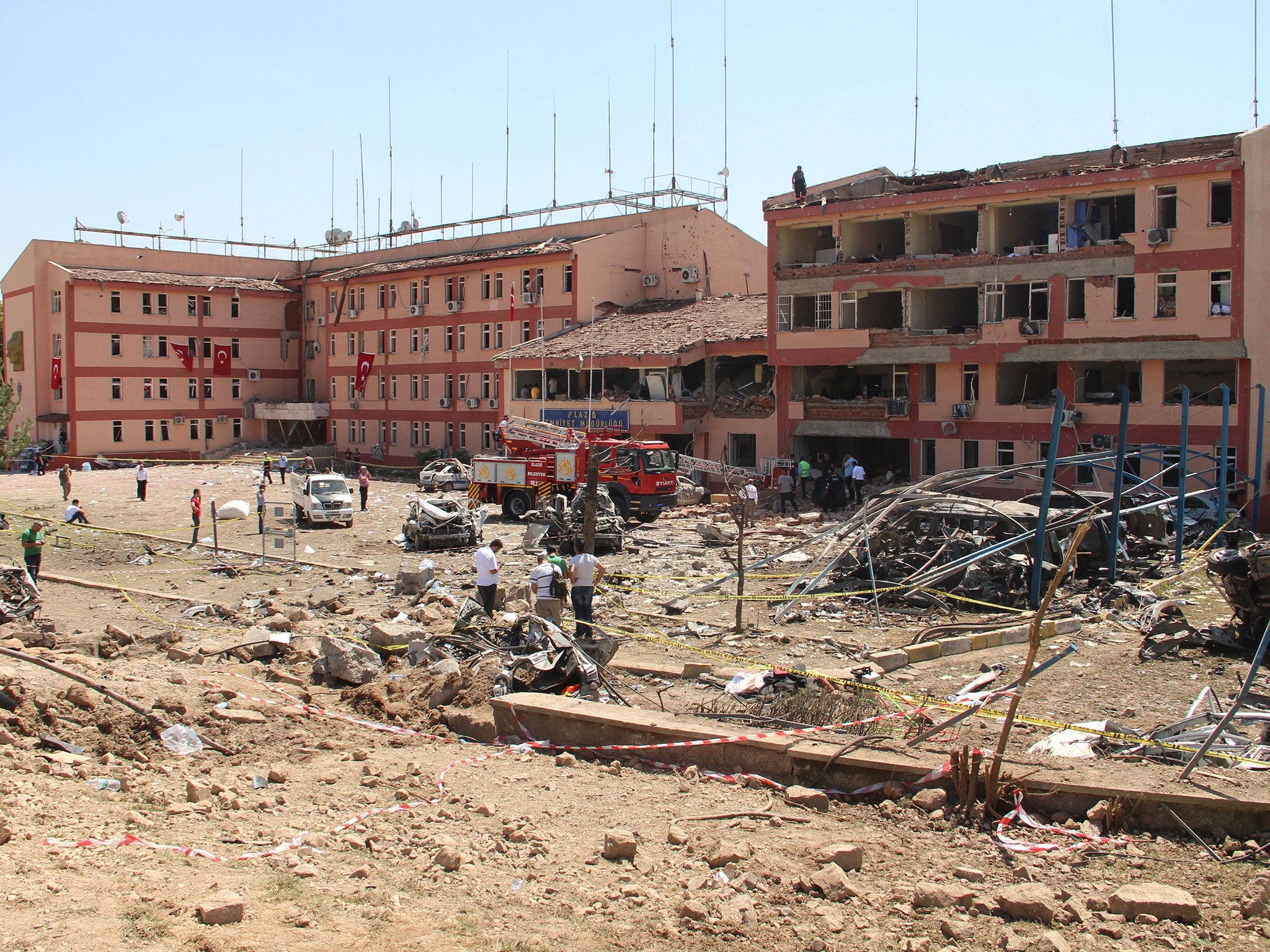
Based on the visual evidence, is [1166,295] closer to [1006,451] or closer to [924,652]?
[1006,451]

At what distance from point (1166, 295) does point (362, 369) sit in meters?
38.2

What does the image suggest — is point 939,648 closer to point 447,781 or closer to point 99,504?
point 447,781

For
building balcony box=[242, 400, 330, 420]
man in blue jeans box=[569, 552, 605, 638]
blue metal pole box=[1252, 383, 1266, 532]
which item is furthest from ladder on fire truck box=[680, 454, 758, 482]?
building balcony box=[242, 400, 330, 420]

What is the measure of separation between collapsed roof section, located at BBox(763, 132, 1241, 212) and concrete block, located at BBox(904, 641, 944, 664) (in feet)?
68.2

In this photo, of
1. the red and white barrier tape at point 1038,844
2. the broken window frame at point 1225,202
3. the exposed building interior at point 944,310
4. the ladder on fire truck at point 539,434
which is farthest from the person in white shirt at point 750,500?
the red and white barrier tape at point 1038,844

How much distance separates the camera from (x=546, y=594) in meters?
14.3

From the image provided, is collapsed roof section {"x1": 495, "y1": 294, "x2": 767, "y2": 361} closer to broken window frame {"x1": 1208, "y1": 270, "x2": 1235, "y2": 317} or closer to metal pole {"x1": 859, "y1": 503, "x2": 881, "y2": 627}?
broken window frame {"x1": 1208, "y1": 270, "x2": 1235, "y2": 317}

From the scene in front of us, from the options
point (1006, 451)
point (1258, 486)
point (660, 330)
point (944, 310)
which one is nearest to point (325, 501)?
point (660, 330)

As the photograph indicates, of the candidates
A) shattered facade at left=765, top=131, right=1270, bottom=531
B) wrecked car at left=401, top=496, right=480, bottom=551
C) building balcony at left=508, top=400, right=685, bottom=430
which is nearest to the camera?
wrecked car at left=401, top=496, right=480, bottom=551

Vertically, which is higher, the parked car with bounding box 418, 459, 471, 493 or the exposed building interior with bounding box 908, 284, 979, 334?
the exposed building interior with bounding box 908, 284, 979, 334

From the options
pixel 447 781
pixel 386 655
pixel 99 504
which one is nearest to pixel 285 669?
pixel 386 655

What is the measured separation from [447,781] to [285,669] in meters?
5.05

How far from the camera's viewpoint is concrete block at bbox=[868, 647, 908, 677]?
43.7 ft

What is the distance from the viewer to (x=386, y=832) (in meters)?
7.79
